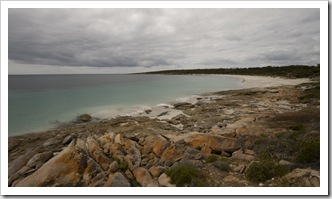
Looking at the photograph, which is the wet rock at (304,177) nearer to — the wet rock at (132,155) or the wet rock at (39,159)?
the wet rock at (132,155)

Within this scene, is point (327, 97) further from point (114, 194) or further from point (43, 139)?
point (43, 139)

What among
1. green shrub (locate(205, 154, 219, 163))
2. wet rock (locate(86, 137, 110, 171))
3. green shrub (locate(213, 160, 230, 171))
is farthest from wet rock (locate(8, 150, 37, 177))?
green shrub (locate(213, 160, 230, 171))

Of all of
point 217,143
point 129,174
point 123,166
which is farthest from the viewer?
point 217,143

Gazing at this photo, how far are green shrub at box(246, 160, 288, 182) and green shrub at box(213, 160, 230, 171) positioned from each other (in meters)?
0.52

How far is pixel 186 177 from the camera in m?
4.89

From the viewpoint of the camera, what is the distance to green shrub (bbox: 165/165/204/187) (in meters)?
4.84

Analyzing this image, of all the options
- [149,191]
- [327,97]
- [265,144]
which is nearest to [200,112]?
[265,144]

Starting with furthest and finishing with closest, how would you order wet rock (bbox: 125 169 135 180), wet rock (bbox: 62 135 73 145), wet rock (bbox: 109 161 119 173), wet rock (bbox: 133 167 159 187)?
wet rock (bbox: 62 135 73 145) → wet rock (bbox: 109 161 119 173) → wet rock (bbox: 125 169 135 180) → wet rock (bbox: 133 167 159 187)

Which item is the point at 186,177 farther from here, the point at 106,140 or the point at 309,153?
the point at 106,140

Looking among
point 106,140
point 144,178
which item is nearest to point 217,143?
point 144,178

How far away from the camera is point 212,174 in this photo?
5113 millimetres

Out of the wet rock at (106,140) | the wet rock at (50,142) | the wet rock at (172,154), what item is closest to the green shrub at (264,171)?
the wet rock at (172,154)

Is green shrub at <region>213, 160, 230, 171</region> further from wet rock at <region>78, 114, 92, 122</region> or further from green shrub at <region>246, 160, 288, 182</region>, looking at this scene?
wet rock at <region>78, 114, 92, 122</region>

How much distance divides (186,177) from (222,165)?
3.47ft
